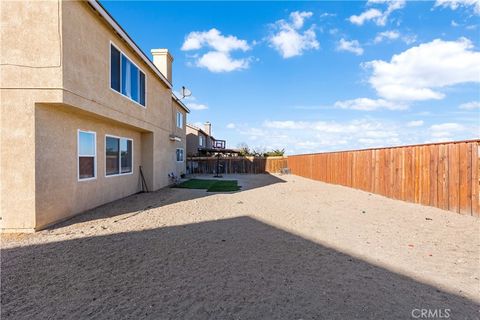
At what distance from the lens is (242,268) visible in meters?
3.97

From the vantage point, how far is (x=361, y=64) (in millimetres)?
16406

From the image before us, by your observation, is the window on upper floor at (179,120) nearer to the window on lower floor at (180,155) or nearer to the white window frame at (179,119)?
the white window frame at (179,119)

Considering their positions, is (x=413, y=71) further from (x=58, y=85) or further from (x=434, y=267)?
(x=58, y=85)

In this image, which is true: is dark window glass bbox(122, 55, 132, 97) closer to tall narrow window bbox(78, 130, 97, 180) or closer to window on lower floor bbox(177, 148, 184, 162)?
tall narrow window bbox(78, 130, 97, 180)

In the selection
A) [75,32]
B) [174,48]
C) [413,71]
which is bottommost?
[75,32]

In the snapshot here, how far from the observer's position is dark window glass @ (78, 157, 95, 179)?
7371mm

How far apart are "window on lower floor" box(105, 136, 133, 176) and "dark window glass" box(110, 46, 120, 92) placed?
71.3 inches

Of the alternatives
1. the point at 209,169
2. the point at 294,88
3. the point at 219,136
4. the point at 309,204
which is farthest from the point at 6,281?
the point at 219,136

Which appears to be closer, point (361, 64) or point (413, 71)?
point (413, 71)

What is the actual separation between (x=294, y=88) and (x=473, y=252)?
759 inches

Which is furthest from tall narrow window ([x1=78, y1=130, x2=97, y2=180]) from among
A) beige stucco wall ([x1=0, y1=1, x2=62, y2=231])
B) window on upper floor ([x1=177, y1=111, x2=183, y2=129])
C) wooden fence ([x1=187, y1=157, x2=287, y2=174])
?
wooden fence ([x1=187, y1=157, x2=287, y2=174])

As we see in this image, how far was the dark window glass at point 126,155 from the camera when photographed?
10141mm
